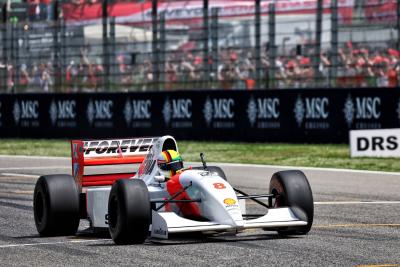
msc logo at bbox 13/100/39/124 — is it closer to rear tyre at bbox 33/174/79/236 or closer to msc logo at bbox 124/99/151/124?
msc logo at bbox 124/99/151/124

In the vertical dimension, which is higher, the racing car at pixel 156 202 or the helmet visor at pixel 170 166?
the helmet visor at pixel 170 166

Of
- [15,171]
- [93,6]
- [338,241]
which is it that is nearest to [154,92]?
[93,6]

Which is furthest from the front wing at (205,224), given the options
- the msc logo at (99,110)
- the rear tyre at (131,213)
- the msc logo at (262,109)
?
the msc logo at (99,110)

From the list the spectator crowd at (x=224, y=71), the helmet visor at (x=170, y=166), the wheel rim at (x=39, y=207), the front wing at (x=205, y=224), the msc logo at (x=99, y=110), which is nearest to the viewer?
the front wing at (x=205, y=224)

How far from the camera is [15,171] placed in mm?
22281

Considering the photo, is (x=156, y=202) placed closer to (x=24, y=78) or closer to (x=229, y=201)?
(x=229, y=201)

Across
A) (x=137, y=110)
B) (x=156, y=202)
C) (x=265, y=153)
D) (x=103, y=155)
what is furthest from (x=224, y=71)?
(x=156, y=202)

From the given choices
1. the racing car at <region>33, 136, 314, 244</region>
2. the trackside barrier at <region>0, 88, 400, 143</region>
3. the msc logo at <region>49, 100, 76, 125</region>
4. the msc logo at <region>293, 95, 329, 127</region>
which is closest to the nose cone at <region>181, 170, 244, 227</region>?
the racing car at <region>33, 136, 314, 244</region>

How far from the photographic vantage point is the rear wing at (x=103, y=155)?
1271 cm

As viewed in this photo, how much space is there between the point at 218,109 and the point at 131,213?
18664mm

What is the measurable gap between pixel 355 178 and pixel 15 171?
685 centimetres

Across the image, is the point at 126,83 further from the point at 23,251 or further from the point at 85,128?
the point at 23,251

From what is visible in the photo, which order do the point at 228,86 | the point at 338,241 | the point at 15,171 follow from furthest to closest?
the point at 228,86
the point at 15,171
the point at 338,241

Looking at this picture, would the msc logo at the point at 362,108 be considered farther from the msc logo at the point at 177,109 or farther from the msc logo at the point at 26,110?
the msc logo at the point at 26,110
